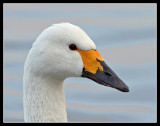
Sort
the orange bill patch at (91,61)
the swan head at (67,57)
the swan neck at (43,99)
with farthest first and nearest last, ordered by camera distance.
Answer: the swan neck at (43,99) < the orange bill patch at (91,61) < the swan head at (67,57)

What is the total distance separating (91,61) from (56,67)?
0.45m

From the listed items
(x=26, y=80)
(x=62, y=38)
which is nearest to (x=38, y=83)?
(x=26, y=80)

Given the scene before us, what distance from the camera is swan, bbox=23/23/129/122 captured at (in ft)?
23.7

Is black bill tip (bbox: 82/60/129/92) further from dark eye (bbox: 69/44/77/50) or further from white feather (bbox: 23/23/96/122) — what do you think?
dark eye (bbox: 69/44/77/50)

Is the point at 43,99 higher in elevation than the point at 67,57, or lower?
lower

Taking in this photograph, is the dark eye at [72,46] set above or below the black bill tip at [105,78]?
above

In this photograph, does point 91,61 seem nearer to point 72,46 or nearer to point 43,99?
point 72,46

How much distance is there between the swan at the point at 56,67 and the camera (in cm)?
722

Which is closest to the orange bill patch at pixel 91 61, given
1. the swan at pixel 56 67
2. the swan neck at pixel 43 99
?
the swan at pixel 56 67

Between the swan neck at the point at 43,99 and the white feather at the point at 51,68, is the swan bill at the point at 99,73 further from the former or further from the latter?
the swan neck at the point at 43,99

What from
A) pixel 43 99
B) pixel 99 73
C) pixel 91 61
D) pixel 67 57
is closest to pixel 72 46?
pixel 67 57

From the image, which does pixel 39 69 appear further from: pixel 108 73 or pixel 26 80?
pixel 108 73

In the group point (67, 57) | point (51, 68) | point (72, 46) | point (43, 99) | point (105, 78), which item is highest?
point (72, 46)

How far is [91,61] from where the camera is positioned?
7355 millimetres
